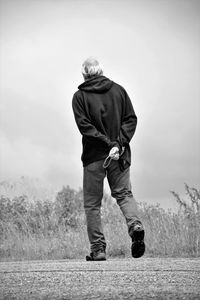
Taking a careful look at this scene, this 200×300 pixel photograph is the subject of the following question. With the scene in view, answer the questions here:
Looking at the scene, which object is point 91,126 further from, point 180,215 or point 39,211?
point 39,211

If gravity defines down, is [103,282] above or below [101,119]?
below

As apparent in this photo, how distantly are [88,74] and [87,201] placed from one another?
52.5 inches

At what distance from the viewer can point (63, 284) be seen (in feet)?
14.8

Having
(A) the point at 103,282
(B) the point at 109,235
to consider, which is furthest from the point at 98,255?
(B) the point at 109,235

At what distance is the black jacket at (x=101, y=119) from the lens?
642 centimetres

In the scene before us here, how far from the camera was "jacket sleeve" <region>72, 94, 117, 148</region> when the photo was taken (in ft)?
20.8

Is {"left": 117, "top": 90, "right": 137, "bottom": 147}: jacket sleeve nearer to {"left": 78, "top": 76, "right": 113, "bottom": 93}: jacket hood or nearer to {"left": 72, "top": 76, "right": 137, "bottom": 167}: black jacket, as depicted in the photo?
{"left": 72, "top": 76, "right": 137, "bottom": 167}: black jacket

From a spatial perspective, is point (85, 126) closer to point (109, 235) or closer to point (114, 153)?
point (114, 153)

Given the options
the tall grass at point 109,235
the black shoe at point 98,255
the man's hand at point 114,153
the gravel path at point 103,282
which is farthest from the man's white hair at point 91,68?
the tall grass at point 109,235

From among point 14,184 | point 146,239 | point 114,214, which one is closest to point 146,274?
point 146,239

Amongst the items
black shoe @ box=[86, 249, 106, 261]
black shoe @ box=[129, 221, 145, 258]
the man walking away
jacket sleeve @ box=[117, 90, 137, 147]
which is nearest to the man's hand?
the man walking away

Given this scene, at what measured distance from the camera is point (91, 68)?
21.8 ft

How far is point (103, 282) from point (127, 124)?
2394 millimetres

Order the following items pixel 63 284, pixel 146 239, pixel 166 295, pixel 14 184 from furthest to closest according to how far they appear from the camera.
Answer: pixel 14 184 < pixel 146 239 < pixel 63 284 < pixel 166 295
